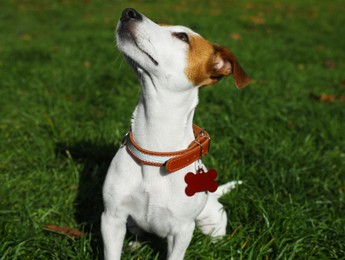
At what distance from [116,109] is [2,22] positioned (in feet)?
21.6

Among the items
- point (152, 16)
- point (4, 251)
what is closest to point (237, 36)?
point (152, 16)

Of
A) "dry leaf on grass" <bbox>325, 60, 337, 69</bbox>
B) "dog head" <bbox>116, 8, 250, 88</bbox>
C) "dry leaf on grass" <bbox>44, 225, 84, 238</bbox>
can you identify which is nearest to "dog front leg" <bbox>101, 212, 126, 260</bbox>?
"dry leaf on grass" <bbox>44, 225, 84, 238</bbox>

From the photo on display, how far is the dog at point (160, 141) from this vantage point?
97.0 inches

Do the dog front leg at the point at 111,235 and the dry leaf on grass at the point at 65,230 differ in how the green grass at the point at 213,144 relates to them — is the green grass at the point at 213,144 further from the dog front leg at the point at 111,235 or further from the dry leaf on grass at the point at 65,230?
the dog front leg at the point at 111,235

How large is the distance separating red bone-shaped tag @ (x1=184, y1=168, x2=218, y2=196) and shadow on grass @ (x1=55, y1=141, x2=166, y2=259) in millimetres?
619

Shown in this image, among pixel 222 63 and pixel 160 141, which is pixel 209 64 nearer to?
pixel 222 63

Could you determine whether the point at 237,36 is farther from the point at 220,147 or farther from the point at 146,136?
the point at 146,136

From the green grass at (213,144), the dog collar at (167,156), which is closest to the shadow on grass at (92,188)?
the green grass at (213,144)

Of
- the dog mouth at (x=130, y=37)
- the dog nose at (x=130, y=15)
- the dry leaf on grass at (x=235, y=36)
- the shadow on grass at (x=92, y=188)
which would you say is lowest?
the dry leaf on grass at (x=235, y=36)

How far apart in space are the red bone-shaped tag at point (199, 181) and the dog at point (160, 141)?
0.01m

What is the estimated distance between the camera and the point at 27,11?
11.5 m

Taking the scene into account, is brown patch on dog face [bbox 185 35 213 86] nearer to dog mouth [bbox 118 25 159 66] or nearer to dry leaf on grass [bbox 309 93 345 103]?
dog mouth [bbox 118 25 159 66]

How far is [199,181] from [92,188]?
1.33 meters

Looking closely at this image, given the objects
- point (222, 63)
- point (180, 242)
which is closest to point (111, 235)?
point (180, 242)
